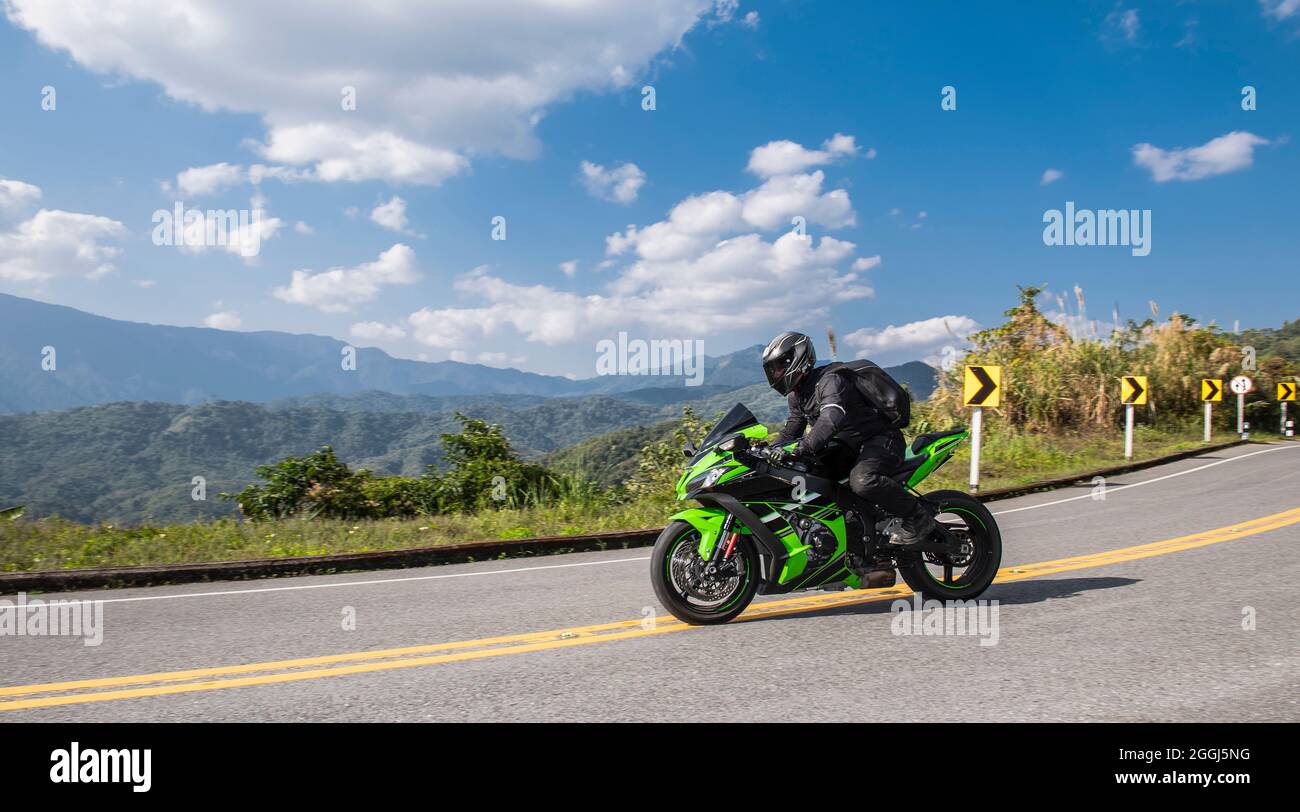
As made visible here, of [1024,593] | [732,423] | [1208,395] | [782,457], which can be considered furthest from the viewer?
[1208,395]

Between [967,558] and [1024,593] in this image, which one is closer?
[967,558]

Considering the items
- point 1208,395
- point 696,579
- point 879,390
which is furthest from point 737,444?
point 1208,395

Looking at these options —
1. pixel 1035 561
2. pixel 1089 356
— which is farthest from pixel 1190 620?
pixel 1089 356

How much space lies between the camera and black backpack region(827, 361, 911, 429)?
5.49m

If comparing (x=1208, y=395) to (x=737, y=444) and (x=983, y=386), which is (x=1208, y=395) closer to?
(x=983, y=386)

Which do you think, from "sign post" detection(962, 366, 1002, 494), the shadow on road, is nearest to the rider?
the shadow on road

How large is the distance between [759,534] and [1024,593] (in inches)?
92.7

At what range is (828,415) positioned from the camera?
17.4ft

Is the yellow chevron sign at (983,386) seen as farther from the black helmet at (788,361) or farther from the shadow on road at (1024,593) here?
the black helmet at (788,361)

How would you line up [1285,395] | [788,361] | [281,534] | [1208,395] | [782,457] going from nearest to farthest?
[782,457]
[788,361]
[281,534]
[1208,395]
[1285,395]

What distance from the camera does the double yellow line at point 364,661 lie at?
13.5 feet

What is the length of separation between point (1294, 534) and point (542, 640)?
848cm

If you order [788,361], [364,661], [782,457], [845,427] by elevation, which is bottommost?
[364,661]

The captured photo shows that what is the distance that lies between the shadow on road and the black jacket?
117cm
